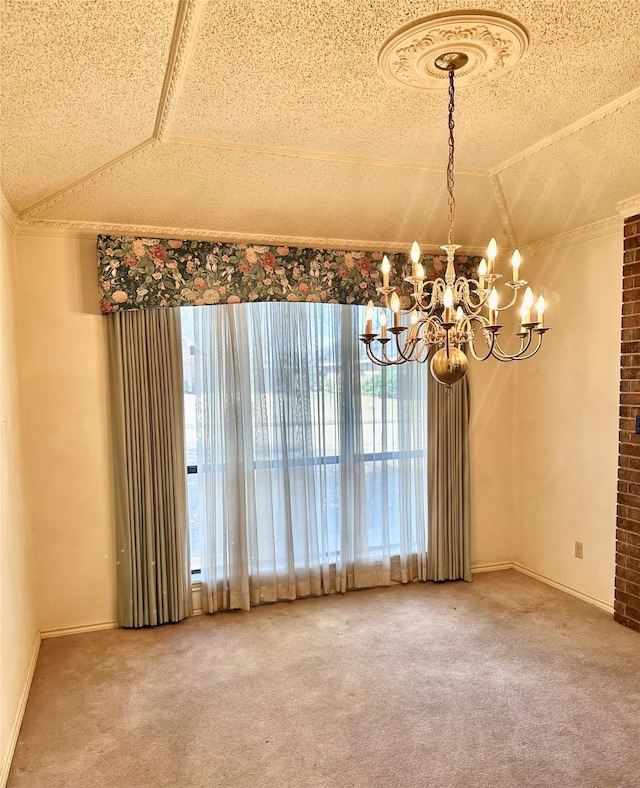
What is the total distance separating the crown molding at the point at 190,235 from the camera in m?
3.33

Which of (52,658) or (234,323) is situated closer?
(52,658)

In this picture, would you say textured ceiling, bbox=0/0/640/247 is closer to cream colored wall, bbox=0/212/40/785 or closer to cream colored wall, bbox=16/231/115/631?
cream colored wall, bbox=16/231/115/631

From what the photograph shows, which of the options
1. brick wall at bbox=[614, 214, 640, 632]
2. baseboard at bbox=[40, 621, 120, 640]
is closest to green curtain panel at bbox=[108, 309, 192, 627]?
baseboard at bbox=[40, 621, 120, 640]

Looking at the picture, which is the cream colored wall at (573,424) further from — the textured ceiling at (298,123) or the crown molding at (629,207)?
the textured ceiling at (298,123)

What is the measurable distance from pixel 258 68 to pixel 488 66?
0.85 metres

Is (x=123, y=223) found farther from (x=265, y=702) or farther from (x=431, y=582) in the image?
(x=431, y=582)

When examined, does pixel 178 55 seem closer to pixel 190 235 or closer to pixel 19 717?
pixel 190 235

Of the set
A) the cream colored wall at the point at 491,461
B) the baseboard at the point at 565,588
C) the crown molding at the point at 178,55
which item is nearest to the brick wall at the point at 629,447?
the baseboard at the point at 565,588

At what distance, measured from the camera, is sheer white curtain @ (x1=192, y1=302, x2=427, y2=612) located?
12.2ft

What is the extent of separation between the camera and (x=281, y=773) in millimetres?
2256

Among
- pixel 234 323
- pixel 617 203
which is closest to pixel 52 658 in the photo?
pixel 234 323

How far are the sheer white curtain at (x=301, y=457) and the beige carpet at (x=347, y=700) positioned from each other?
30cm

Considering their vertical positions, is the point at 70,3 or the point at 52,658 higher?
the point at 70,3

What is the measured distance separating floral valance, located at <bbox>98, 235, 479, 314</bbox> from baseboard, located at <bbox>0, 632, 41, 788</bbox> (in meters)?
2.01
